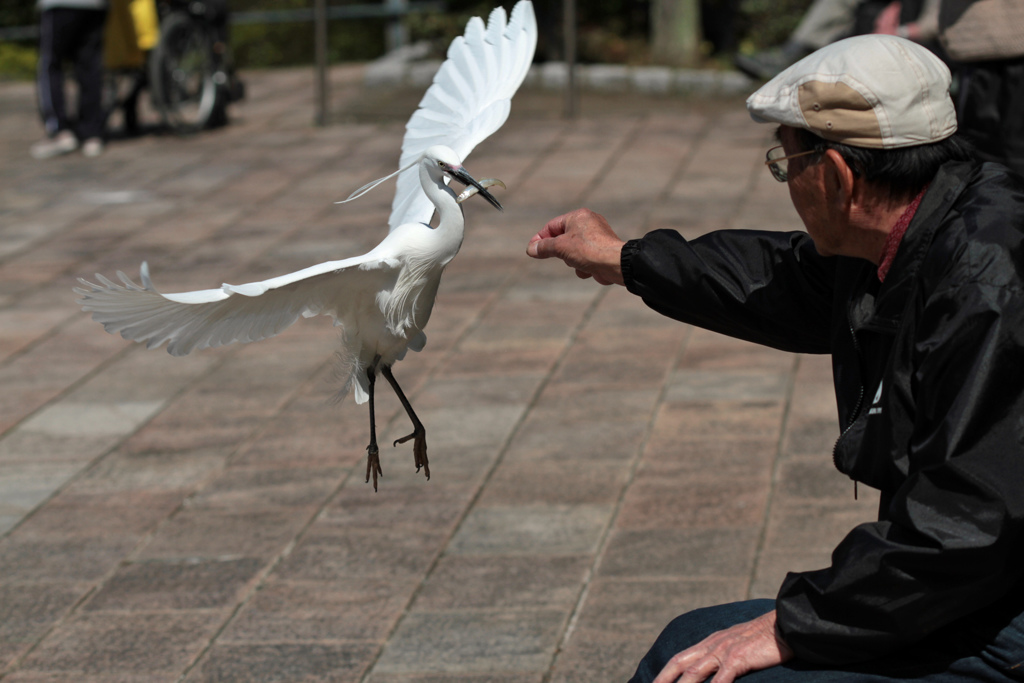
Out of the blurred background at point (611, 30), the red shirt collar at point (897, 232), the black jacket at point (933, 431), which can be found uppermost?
the red shirt collar at point (897, 232)

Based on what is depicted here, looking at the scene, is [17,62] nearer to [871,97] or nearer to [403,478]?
[403,478]

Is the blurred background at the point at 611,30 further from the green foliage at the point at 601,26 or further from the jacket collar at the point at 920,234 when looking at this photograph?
the jacket collar at the point at 920,234

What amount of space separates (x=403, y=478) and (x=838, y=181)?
2.74 meters

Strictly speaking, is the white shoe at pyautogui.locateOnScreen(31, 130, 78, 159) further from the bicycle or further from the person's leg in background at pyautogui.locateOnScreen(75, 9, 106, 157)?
the bicycle

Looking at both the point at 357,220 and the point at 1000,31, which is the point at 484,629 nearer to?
the point at 1000,31

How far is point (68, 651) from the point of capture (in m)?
3.29

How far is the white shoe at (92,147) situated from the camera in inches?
384

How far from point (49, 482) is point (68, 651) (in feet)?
4.13

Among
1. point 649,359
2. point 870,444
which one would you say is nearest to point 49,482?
point 649,359

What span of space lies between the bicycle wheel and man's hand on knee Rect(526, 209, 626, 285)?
8.15 m

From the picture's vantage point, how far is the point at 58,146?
385 inches

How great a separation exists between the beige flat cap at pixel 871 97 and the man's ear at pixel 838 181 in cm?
3

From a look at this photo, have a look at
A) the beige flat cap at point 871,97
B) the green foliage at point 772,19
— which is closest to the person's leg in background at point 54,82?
the green foliage at point 772,19

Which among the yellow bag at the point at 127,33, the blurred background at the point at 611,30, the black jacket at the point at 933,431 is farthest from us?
the blurred background at the point at 611,30
